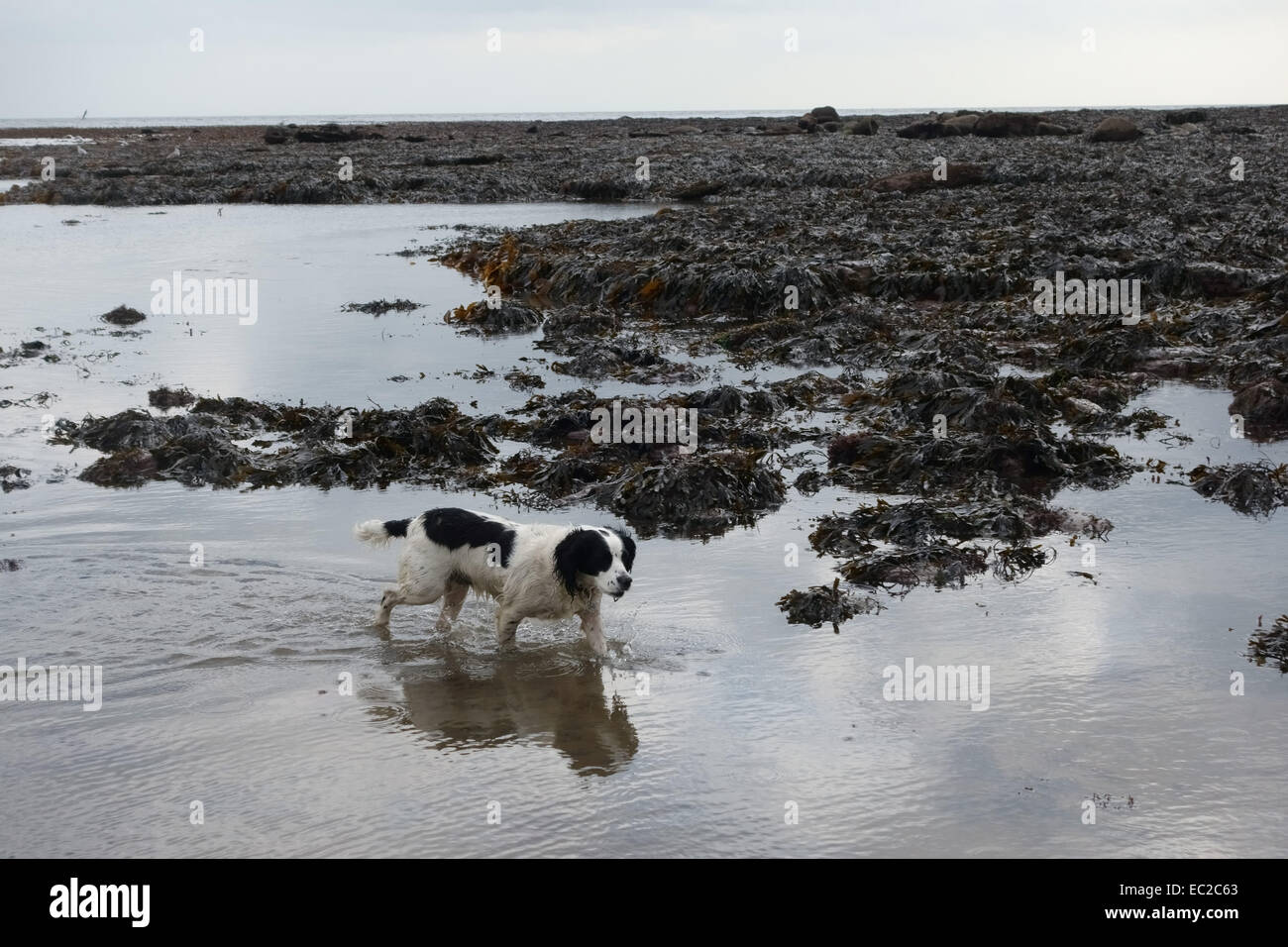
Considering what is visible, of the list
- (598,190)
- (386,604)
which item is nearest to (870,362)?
(386,604)

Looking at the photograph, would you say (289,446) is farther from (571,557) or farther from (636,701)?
(636,701)

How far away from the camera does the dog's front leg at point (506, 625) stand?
6985 millimetres

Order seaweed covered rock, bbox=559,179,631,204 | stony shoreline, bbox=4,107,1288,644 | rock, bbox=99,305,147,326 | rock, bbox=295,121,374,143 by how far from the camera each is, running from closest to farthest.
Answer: stony shoreline, bbox=4,107,1288,644 < rock, bbox=99,305,147,326 < seaweed covered rock, bbox=559,179,631,204 < rock, bbox=295,121,374,143

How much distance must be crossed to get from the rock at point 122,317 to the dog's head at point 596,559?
1333 centimetres

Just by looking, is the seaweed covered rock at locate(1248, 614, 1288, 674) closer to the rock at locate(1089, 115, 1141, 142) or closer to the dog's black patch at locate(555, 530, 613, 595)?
the dog's black patch at locate(555, 530, 613, 595)

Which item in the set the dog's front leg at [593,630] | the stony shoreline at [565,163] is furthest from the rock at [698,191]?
the dog's front leg at [593,630]

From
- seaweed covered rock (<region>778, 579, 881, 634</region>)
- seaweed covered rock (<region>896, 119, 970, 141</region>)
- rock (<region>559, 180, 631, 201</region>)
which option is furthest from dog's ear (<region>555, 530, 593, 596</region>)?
seaweed covered rock (<region>896, 119, 970, 141</region>)

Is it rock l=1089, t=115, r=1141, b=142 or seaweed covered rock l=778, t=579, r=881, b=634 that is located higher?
rock l=1089, t=115, r=1141, b=142

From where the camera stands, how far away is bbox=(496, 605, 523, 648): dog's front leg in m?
6.99

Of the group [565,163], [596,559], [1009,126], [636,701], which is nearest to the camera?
[636,701]

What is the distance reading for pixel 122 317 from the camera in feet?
58.1

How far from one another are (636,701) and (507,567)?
135cm

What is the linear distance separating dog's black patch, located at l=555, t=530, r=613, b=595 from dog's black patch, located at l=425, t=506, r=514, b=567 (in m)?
0.51
